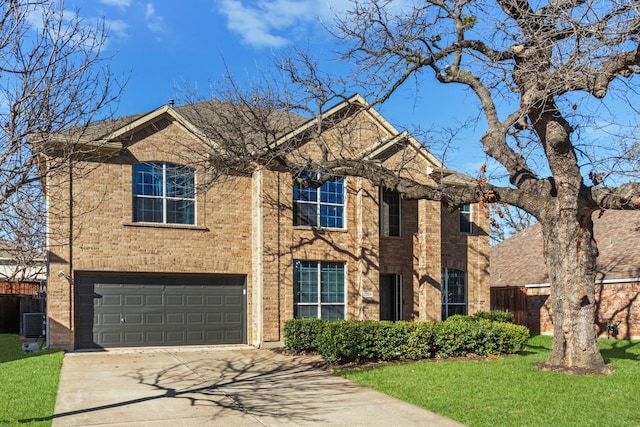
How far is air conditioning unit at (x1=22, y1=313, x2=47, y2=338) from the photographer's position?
18266mm

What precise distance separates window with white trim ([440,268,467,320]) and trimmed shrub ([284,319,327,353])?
22.6 ft

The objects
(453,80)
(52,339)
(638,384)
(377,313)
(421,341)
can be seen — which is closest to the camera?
(638,384)

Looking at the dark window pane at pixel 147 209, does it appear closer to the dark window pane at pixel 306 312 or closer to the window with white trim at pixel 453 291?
the dark window pane at pixel 306 312

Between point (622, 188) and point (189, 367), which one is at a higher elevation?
point (622, 188)

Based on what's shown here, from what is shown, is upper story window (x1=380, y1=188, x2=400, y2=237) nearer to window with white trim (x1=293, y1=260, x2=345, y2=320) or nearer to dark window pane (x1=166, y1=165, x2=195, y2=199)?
window with white trim (x1=293, y1=260, x2=345, y2=320)

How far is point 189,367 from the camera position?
1401cm

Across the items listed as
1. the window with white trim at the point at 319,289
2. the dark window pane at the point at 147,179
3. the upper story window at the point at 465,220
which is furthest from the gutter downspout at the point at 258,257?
the upper story window at the point at 465,220

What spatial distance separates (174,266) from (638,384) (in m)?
12.4

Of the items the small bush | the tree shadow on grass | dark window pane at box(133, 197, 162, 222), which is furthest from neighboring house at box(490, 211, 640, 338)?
dark window pane at box(133, 197, 162, 222)

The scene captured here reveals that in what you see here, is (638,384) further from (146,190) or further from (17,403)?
(146,190)

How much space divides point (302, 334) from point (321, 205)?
4.73 m

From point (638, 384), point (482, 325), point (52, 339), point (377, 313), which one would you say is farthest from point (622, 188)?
point (52, 339)

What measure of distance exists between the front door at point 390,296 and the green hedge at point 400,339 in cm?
510

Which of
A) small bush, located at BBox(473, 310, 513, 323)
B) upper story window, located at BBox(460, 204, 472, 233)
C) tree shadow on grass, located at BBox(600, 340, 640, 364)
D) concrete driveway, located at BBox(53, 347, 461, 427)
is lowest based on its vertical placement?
tree shadow on grass, located at BBox(600, 340, 640, 364)
